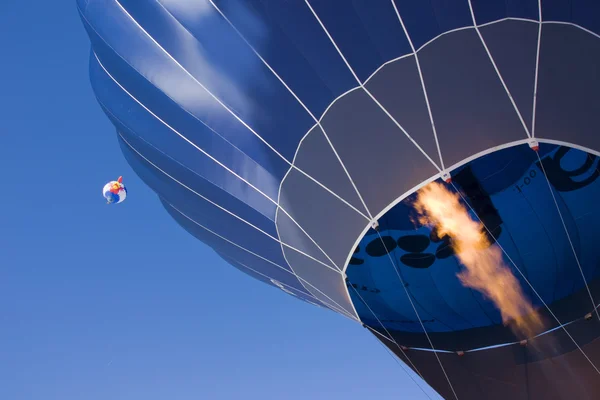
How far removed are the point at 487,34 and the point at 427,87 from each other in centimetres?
60

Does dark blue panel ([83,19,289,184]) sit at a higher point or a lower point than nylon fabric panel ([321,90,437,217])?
higher

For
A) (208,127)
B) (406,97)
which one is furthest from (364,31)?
(208,127)

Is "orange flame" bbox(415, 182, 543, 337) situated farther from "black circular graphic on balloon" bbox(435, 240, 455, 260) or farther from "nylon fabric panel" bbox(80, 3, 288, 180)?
"nylon fabric panel" bbox(80, 3, 288, 180)

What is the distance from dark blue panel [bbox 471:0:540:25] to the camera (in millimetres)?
4305

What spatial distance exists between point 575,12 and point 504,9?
0.50m

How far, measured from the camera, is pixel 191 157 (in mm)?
5711

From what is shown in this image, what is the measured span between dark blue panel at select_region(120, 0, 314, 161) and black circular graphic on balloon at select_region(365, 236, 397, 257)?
1341mm

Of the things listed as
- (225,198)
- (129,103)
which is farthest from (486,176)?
(129,103)

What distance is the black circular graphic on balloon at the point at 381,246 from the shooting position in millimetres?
5816

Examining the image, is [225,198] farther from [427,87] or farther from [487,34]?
[487,34]

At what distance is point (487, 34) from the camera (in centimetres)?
444

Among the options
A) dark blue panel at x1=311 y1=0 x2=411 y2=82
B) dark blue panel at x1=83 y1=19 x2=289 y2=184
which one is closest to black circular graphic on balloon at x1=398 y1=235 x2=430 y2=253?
dark blue panel at x1=83 y1=19 x2=289 y2=184

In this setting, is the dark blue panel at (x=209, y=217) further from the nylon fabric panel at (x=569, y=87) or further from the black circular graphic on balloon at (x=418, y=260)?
the nylon fabric panel at (x=569, y=87)

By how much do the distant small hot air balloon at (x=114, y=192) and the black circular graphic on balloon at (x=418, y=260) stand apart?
4887 millimetres
